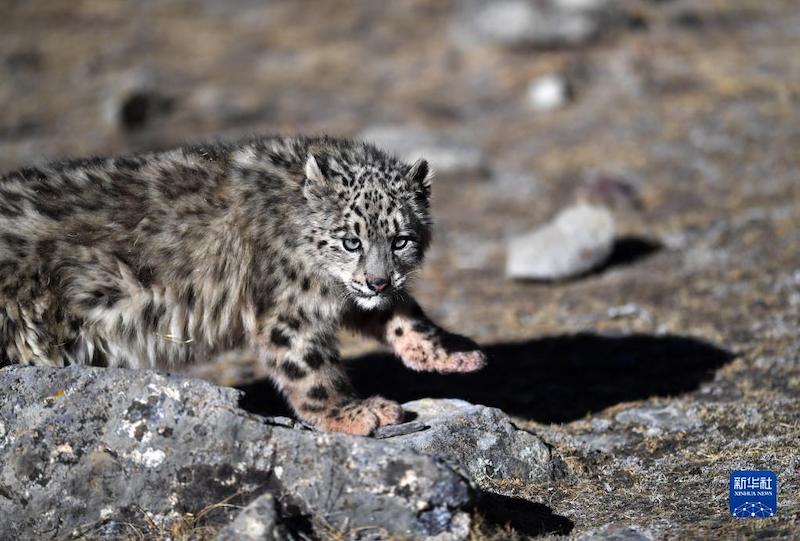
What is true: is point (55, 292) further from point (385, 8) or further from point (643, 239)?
point (385, 8)

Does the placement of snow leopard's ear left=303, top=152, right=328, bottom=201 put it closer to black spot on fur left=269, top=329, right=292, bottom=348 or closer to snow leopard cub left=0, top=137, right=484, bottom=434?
snow leopard cub left=0, top=137, right=484, bottom=434

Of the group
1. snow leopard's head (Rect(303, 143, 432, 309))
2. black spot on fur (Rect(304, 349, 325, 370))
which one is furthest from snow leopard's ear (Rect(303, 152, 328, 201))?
black spot on fur (Rect(304, 349, 325, 370))

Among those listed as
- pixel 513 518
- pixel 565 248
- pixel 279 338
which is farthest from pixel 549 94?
pixel 513 518

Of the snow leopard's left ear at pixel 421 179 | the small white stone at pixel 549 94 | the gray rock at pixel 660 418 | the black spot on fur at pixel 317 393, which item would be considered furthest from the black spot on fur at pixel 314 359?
the small white stone at pixel 549 94

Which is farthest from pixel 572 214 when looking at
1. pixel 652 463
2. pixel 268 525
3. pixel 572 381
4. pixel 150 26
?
pixel 150 26

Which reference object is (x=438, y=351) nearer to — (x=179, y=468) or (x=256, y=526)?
(x=179, y=468)
